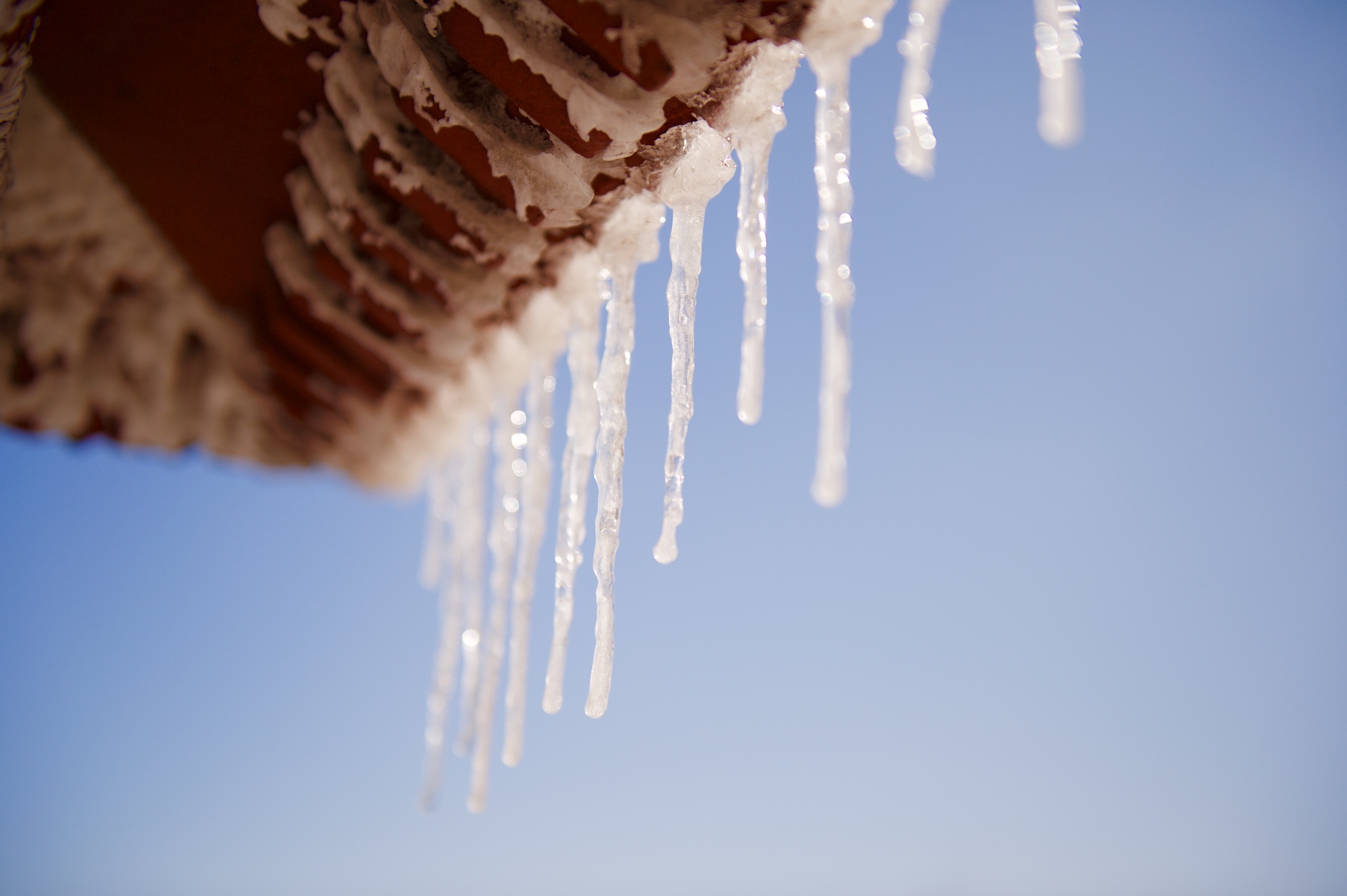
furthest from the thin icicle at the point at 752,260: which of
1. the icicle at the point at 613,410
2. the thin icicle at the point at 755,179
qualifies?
the icicle at the point at 613,410

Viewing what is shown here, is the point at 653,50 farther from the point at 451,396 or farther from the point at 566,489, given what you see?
the point at 451,396

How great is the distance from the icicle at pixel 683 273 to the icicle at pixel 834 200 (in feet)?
0.42

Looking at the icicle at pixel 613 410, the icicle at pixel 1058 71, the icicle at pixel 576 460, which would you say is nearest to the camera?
the icicle at pixel 1058 71

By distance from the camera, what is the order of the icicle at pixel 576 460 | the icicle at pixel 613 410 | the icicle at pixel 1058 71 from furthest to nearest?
the icicle at pixel 576 460, the icicle at pixel 613 410, the icicle at pixel 1058 71

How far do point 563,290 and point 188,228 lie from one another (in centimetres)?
71

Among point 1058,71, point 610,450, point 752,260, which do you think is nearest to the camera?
point 1058,71

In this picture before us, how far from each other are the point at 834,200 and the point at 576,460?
0.65 metres

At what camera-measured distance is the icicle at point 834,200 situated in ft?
2.33

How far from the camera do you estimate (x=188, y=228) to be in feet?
4.16

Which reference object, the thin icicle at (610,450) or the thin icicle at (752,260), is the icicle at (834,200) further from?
the thin icicle at (610,450)

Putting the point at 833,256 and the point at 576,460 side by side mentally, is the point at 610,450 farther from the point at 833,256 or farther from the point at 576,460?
the point at 833,256

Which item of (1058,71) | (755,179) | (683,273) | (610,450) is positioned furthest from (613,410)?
(1058,71)

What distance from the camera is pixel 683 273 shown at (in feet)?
3.38

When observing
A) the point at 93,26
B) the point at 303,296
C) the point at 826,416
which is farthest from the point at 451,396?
the point at 826,416
